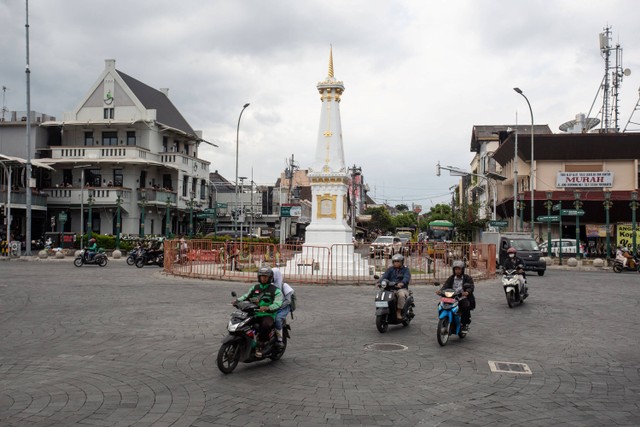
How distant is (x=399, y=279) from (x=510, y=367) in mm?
3591

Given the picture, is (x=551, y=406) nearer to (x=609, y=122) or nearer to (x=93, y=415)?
(x=93, y=415)

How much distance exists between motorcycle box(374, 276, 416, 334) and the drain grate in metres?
2.71

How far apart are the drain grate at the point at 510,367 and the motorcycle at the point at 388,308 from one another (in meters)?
2.71

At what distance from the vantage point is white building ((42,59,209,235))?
4388 cm

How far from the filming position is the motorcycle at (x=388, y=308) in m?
10.7

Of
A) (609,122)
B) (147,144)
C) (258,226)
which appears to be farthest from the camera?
(258,226)

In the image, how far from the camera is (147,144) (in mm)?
45562

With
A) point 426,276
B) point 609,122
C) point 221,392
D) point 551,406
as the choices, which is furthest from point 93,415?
point 609,122

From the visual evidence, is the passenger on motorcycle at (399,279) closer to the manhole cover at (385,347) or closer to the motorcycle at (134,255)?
the manhole cover at (385,347)

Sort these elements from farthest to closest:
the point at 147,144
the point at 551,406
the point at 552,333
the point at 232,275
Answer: the point at 147,144, the point at 232,275, the point at 552,333, the point at 551,406

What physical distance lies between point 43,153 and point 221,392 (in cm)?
4547

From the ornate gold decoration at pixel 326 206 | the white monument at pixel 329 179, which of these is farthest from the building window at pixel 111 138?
the ornate gold decoration at pixel 326 206

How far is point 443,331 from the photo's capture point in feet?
31.5

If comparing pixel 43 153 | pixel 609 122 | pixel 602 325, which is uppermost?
pixel 609 122
